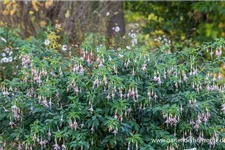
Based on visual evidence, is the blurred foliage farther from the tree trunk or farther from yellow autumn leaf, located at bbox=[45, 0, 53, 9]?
yellow autumn leaf, located at bbox=[45, 0, 53, 9]

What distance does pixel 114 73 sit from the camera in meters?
4.57

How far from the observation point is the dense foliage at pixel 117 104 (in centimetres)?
420

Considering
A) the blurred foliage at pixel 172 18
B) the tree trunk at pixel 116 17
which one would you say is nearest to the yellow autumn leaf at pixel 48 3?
the tree trunk at pixel 116 17

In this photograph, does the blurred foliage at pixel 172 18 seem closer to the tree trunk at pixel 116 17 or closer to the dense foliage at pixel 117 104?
the tree trunk at pixel 116 17

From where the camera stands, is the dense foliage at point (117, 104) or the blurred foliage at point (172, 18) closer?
the dense foliage at point (117, 104)

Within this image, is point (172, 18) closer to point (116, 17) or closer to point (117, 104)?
point (116, 17)

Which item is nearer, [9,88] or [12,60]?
[9,88]

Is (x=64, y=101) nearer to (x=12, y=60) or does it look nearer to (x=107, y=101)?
(x=107, y=101)

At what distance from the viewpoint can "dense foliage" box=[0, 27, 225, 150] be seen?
4.20 meters

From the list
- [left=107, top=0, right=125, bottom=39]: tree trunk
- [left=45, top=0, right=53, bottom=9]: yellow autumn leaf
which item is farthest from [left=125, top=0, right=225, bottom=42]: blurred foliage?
[left=45, top=0, right=53, bottom=9]: yellow autumn leaf

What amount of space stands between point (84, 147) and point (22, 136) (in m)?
0.62

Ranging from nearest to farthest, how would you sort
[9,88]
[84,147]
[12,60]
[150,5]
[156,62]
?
[84,147]
[156,62]
[9,88]
[12,60]
[150,5]

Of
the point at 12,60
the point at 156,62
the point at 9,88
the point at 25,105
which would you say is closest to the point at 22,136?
the point at 25,105

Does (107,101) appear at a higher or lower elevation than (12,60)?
lower
